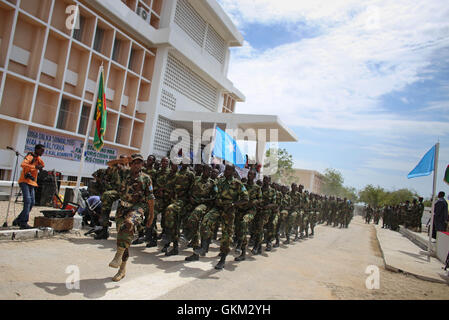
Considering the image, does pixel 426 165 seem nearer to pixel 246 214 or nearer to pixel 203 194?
pixel 246 214

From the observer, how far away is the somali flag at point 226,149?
9617 millimetres

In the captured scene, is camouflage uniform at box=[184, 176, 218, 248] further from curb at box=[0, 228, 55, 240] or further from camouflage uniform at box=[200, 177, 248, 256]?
curb at box=[0, 228, 55, 240]

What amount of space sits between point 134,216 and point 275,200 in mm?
4752

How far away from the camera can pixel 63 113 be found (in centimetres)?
1620

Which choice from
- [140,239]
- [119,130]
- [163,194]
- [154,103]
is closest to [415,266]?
[163,194]

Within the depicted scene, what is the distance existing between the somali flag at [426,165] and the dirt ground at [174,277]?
162 inches

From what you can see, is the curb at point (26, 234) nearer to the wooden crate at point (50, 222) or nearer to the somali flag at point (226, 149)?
the wooden crate at point (50, 222)

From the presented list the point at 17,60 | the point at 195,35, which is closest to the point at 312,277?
the point at 17,60

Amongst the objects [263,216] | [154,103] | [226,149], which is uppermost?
[154,103]

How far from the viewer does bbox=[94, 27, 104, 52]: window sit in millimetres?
17691

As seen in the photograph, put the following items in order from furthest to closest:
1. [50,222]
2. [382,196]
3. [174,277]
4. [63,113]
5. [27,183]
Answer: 1. [382,196]
2. [63,113]
3. [50,222]
4. [27,183]
5. [174,277]

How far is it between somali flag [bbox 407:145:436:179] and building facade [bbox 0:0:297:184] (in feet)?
30.8

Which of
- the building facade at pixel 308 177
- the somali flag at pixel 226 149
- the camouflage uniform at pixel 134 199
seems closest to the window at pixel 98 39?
the somali flag at pixel 226 149

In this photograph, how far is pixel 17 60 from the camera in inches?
537
